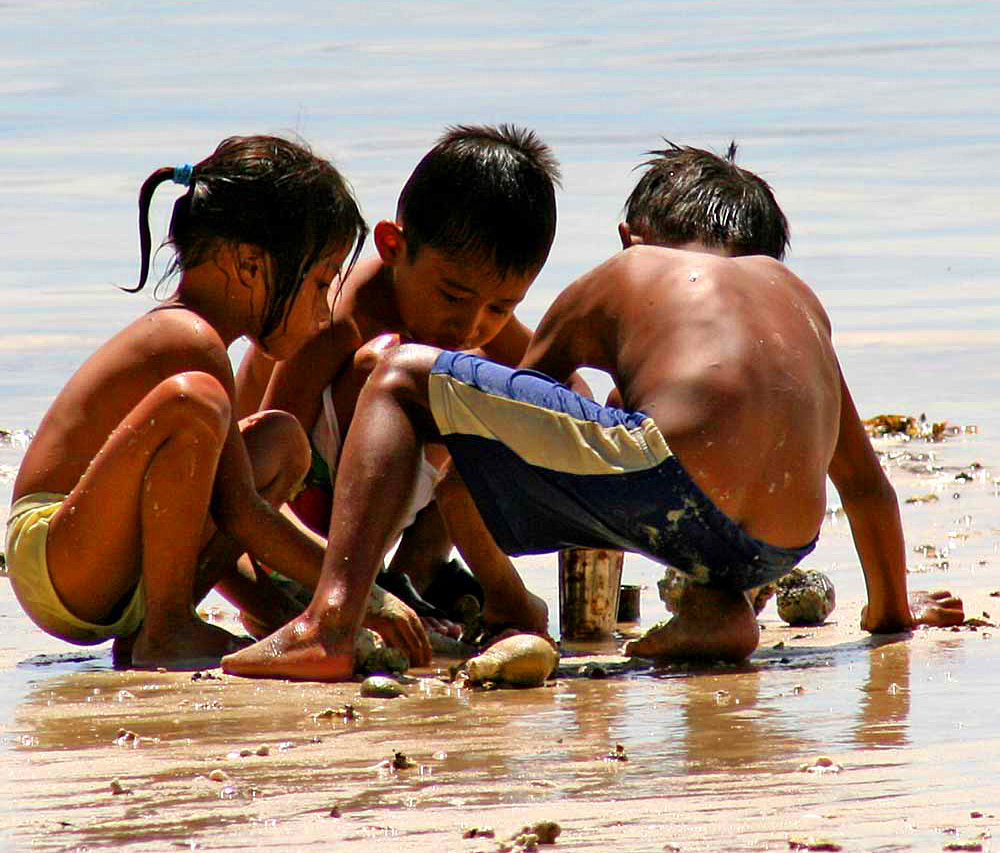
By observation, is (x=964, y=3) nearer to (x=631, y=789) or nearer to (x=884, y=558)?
(x=884, y=558)

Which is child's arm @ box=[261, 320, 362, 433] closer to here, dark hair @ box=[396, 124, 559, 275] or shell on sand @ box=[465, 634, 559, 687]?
dark hair @ box=[396, 124, 559, 275]

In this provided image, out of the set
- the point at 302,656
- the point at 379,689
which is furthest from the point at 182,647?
the point at 379,689

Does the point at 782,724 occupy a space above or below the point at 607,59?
below

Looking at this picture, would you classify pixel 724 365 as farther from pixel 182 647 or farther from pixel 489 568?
pixel 182 647

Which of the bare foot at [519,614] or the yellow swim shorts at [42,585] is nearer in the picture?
the yellow swim shorts at [42,585]

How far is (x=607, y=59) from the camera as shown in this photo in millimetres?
18625

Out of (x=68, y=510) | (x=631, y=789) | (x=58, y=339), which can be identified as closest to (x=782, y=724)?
(x=631, y=789)

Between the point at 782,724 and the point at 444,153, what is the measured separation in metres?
2.06

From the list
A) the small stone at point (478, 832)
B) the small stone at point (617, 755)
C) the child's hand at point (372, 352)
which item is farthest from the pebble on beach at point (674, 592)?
the small stone at point (478, 832)

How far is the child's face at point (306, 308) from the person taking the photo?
4.93 meters

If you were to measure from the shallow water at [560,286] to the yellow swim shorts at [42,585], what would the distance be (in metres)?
0.08

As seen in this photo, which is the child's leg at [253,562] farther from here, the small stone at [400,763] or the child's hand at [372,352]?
the small stone at [400,763]

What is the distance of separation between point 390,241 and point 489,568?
42.4 inches

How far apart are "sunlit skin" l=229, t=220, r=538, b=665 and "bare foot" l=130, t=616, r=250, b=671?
691mm
